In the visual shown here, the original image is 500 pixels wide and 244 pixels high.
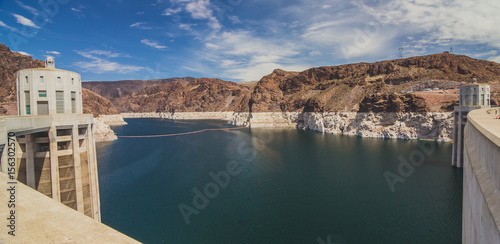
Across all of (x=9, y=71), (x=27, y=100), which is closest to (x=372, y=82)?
(x=27, y=100)

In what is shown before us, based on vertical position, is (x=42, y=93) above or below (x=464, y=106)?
above

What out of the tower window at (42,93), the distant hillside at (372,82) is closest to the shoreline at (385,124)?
the distant hillside at (372,82)

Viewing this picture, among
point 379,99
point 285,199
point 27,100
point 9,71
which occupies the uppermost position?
point 9,71

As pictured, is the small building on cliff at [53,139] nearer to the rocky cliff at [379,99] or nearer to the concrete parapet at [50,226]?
the concrete parapet at [50,226]

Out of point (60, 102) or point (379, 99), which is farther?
point (379, 99)

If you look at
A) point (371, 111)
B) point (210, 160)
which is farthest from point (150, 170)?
point (371, 111)

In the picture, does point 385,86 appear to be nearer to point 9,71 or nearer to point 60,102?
point 60,102
